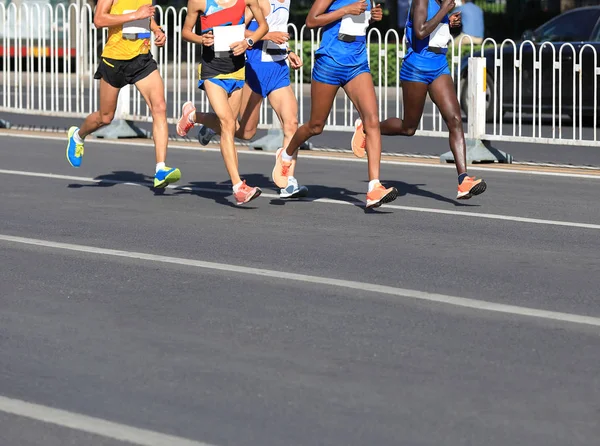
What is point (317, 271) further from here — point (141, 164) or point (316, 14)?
point (141, 164)

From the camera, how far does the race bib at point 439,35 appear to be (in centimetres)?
1050

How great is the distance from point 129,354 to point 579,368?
1.79m

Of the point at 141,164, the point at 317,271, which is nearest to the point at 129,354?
the point at 317,271

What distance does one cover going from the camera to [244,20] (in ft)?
34.8

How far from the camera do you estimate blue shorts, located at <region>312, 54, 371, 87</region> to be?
10.3 meters

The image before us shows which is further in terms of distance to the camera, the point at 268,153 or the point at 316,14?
the point at 268,153

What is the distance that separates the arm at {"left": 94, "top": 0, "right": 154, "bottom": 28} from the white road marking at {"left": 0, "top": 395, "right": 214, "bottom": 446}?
6.18 m

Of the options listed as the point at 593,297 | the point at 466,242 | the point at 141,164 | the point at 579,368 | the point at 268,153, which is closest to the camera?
the point at 579,368

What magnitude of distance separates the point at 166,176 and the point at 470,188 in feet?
7.39

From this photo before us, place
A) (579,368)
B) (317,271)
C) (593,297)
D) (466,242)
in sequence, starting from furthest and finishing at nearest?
1. (466,242)
2. (317,271)
3. (593,297)
4. (579,368)

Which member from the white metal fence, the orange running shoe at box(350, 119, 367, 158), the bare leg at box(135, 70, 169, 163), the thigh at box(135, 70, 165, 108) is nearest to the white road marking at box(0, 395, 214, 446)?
the bare leg at box(135, 70, 169, 163)

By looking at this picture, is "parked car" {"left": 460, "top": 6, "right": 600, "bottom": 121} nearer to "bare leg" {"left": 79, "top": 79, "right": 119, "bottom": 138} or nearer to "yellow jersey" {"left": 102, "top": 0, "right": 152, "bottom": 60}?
"yellow jersey" {"left": 102, "top": 0, "right": 152, "bottom": 60}

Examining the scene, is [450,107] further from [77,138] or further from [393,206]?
[77,138]

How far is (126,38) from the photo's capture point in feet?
37.4
